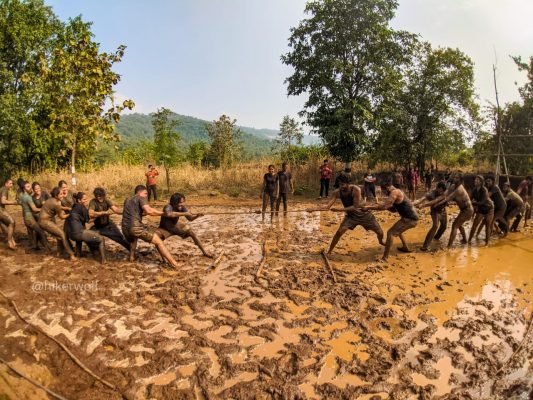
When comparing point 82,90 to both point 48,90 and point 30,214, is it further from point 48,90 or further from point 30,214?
point 30,214

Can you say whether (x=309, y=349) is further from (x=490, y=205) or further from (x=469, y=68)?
(x=469, y=68)

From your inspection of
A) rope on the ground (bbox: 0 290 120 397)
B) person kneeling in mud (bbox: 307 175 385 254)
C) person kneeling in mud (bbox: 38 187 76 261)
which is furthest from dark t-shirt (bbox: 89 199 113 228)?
person kneeling in mud (bbox: 307 175 385 254)

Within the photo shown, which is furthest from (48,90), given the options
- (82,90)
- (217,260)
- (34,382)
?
(34,382)

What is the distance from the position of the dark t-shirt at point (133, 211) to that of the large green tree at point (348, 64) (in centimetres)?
963

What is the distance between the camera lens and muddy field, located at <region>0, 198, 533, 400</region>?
380 centimetres

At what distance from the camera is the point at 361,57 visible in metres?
15.0

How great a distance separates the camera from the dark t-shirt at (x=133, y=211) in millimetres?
7195

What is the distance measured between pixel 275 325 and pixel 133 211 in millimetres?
3813

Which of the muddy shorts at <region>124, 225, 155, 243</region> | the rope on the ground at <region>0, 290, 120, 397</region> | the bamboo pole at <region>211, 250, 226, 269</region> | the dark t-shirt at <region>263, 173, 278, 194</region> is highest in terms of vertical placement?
the dark t-shirt at <region>263, 173, 278, 194</region>

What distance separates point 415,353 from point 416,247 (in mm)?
4662

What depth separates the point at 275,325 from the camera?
4.93 metres

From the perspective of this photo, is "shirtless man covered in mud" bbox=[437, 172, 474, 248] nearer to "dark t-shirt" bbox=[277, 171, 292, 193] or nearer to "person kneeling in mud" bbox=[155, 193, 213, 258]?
"dark t-shirt" bbox=[277, 171, 292, 193]

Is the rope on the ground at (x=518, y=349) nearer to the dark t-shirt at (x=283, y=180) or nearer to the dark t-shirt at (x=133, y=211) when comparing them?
the dark t-shirt at (x=133, y=211)

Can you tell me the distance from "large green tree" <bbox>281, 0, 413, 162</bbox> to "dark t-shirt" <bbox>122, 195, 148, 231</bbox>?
9.63m
